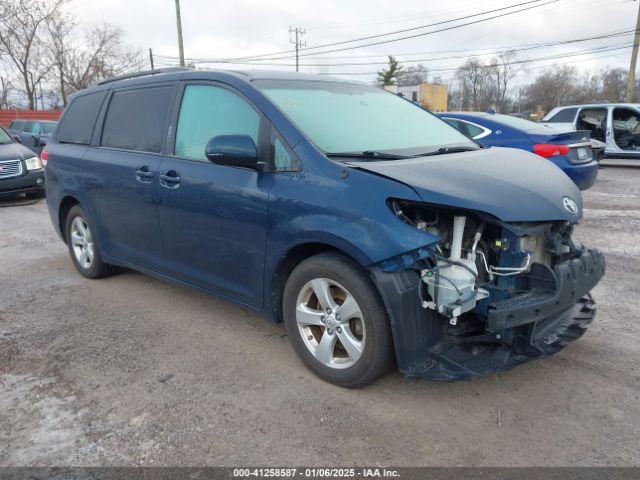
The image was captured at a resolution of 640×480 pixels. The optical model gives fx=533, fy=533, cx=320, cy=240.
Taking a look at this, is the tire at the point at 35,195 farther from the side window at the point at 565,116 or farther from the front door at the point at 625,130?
the front door at the point at 625,130

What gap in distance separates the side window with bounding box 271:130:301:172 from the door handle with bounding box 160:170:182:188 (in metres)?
0.90

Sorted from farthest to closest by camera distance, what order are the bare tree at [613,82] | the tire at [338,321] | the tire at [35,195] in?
the bare tree at [613,82] → the tire at [35,195] → the tire at [338,321]

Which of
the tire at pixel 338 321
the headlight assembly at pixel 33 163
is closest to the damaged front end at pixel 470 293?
the tire at pixel 338 321

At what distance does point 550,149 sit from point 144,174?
19.9 feet

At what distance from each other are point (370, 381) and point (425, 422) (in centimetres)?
37

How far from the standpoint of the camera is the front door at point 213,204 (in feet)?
11.2

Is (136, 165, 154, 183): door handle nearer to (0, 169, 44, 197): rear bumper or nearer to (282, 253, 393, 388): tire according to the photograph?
(282, 253, 393, 388): tire

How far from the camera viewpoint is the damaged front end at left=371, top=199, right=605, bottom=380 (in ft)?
8.96

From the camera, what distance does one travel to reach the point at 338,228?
2900 millimetres

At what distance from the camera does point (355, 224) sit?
285cm

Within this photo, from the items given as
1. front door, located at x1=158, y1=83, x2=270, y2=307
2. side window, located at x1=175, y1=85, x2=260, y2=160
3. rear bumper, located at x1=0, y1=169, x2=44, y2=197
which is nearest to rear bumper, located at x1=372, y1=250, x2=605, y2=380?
front door, located at x1=158, y1=83, x2=270, y2=307

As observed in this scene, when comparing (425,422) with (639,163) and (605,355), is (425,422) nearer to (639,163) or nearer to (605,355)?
(605,355)

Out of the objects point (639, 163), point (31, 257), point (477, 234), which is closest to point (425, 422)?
point (477, 234)

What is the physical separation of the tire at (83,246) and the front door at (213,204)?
4.62ft
